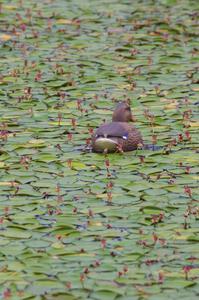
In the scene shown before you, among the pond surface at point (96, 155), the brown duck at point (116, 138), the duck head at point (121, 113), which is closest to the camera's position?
the pond surface at point (96, 155)

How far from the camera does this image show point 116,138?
835 centimetres

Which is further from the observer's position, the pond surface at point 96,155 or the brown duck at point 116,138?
the brown duck at point 116,138

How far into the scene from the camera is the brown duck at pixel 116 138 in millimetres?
8297

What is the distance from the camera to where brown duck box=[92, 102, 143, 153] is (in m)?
8.30

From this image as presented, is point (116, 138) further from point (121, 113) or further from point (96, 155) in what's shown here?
point (121, 113)

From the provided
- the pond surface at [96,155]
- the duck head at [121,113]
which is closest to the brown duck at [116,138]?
the pond surface at [96,155]

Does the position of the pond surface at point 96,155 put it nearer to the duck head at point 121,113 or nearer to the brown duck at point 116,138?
the brown duck at point 116,138

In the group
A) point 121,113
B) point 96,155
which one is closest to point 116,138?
point 96,155

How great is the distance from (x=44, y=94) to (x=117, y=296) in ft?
14.1

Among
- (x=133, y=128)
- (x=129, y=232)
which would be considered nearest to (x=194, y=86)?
(x=133, y=128)

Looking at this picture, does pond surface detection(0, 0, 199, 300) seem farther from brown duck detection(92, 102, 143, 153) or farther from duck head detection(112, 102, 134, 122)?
duck head detection(112, 102, 134, 122)

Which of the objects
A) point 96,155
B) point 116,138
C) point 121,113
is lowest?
point 96,155

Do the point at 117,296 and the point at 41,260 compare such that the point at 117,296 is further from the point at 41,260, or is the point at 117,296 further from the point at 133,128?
the point at 133,128

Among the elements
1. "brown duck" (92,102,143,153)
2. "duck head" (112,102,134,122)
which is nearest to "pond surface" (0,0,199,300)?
"brown duck" (92,102,143,153)
